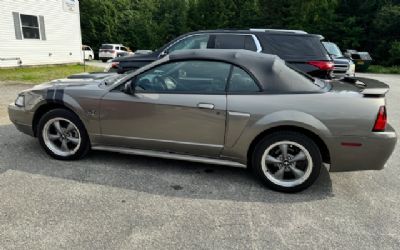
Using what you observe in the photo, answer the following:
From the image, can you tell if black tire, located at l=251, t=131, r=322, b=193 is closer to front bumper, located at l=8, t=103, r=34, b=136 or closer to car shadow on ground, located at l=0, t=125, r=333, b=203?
car shadow on ground, located at l=0, t=125, r=333, b=203

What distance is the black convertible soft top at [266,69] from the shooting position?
3376 millimetres

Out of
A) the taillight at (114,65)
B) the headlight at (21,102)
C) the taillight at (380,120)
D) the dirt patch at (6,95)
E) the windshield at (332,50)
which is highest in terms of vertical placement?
the windshield at (332,50)

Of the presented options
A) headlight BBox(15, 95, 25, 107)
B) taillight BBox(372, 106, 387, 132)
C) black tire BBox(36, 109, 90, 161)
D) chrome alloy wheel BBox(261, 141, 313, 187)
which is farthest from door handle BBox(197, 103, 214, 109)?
headlight BBox(15, 95, 25, 107)

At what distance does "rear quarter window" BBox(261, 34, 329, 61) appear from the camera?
19.4 feet

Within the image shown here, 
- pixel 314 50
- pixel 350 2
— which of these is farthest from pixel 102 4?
pixel 314 50

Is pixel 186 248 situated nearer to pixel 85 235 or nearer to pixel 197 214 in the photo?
pixel 197 214

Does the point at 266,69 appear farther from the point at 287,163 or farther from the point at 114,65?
the point at 114,65

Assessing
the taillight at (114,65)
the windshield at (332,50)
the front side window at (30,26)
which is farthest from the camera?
the front side window at (30,26)

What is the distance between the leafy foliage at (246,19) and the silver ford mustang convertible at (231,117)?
32.3 m

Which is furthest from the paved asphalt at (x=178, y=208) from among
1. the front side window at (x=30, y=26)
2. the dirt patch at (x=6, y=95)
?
the front side window at (x=30, y=26)

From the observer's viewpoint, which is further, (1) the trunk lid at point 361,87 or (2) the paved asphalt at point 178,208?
(1) the trunk lid at point 361,87

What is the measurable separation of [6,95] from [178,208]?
7.56 meters

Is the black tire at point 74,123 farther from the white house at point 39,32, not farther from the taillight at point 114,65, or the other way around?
the white house at point 39,32

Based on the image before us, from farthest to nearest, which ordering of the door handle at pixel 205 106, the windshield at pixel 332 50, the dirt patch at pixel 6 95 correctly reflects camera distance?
the windshield at pixel 332 50
the dirt patch at pixel 6 95
the door handle at pixel 205 106
